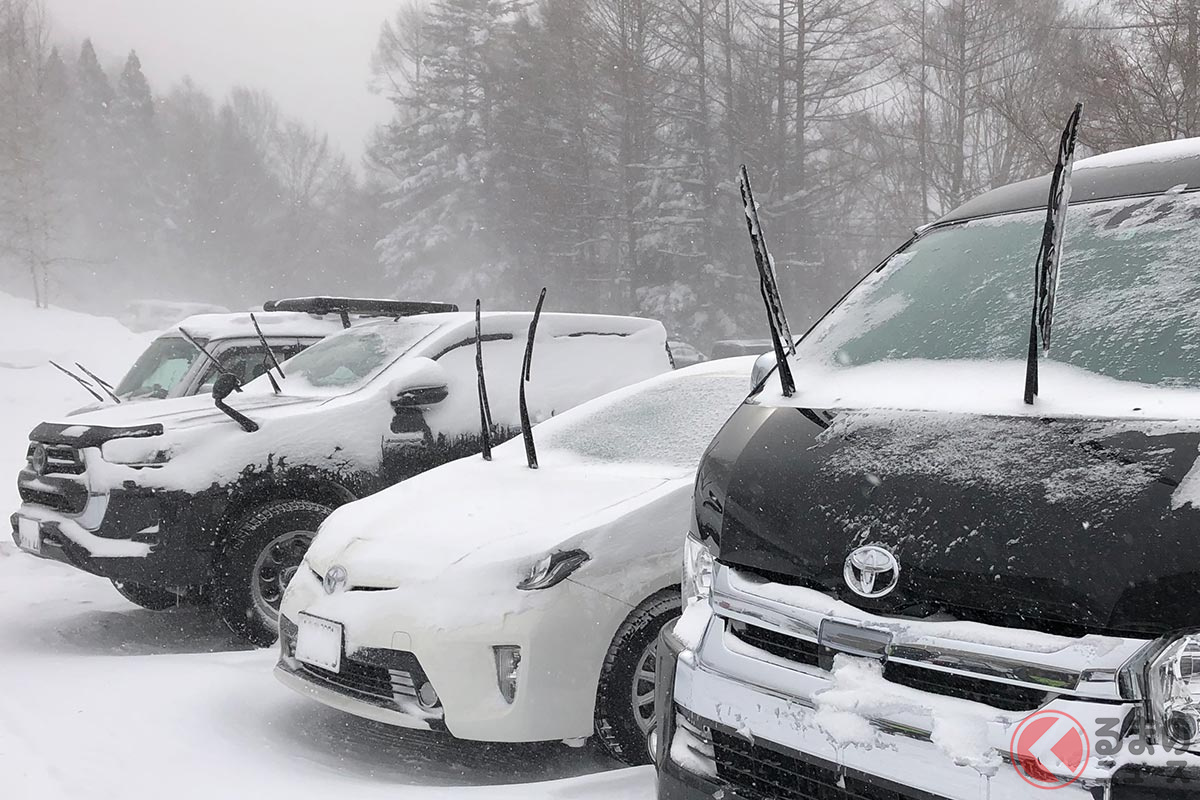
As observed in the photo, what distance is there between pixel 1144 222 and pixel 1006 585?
1410 millimetres

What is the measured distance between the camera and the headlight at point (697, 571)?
2.51 metres

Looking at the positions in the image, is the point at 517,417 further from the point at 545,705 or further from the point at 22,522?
the point at 545,705

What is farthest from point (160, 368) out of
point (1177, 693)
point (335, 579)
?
point (1177, 693)

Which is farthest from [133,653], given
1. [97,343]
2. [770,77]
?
[770,77]

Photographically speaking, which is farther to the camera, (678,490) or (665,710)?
(678,490)

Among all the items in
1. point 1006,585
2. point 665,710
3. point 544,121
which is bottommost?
point 665,710

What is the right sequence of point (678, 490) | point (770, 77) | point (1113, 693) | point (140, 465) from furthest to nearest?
point (770, 77)
point (140, 465)
point (678, 490)
point (1113, 693)

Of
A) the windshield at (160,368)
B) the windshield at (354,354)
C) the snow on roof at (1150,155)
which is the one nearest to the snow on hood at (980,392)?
the snow on roof at (1150,155)

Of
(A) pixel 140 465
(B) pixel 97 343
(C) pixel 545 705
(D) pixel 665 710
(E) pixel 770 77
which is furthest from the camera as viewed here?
(E) pixel 770 77

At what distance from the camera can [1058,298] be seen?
2715 millimetres

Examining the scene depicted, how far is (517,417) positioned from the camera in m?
6.84

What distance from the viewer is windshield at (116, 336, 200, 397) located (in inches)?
340

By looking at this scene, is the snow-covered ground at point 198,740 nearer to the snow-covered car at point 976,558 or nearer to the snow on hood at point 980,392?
the snow-covered car at point 976,558

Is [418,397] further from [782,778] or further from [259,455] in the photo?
[782,778]
